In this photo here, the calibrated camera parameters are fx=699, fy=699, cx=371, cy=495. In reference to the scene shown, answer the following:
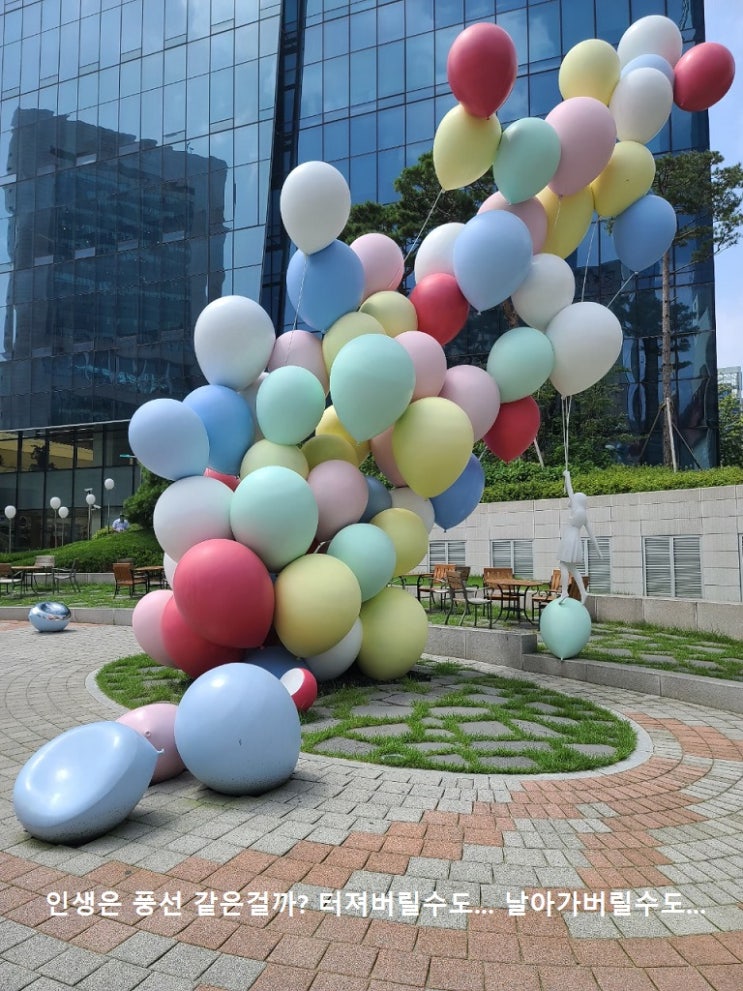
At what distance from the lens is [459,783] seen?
486 centimetres

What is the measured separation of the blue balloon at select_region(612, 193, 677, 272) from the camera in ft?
25.9

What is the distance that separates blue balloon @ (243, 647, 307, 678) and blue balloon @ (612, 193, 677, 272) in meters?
5.97

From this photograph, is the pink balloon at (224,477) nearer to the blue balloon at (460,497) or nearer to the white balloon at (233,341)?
the white balloon at (233,341)

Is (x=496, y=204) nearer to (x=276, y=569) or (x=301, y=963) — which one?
(x=276, y=569)

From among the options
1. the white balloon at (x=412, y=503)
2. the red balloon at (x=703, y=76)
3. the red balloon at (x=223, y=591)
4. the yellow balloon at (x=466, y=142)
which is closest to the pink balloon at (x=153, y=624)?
the red balloon at (x=223, y=591)

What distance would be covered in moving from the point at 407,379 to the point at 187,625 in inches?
122

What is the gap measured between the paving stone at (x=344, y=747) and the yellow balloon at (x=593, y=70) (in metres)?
7.23

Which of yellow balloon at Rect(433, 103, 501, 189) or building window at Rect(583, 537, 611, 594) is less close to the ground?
yellow balloon at Rect(433, 103, 501, 189)

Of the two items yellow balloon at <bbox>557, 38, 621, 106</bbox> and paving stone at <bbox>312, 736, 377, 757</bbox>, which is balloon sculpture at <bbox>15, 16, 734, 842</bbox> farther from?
paving stone at <bbox>312, 736, 377, 757</bbox>

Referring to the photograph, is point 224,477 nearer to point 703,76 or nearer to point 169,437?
point 169,437

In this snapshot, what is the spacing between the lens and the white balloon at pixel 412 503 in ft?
26.4

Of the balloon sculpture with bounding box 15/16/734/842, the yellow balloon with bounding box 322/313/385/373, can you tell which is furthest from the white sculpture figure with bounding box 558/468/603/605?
the yellow balloon with bounding box 322/313/385/373

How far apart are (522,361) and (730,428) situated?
3859 centimetres

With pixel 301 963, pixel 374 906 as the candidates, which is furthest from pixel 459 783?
pixel 301 963
